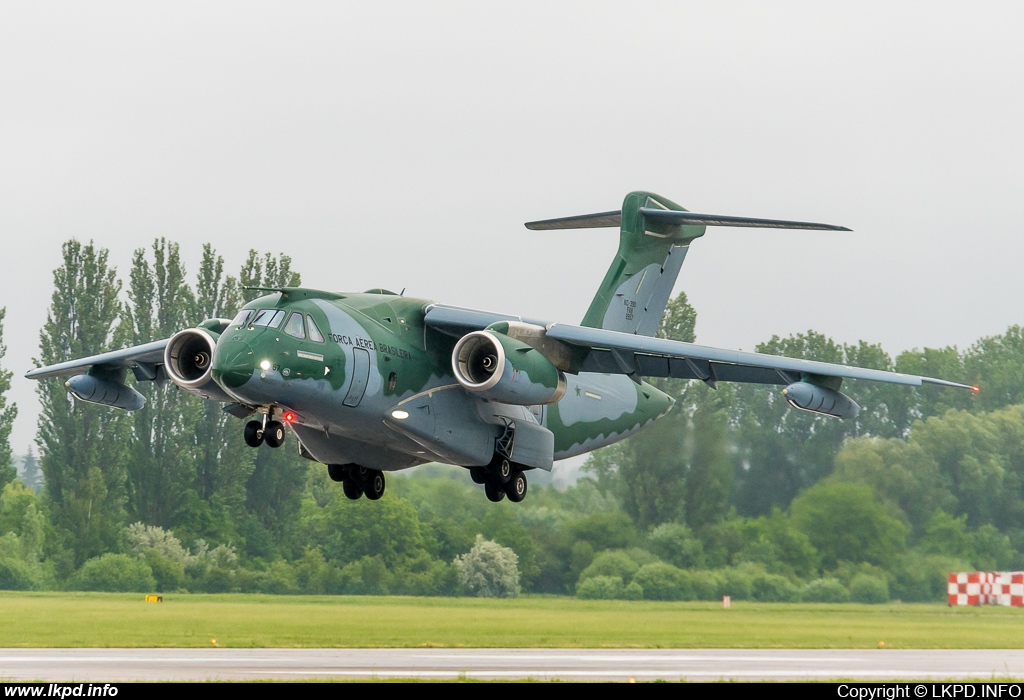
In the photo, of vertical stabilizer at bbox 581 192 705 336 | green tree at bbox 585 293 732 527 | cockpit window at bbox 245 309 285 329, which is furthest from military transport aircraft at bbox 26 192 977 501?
green tree at bbox 585 293 732 527

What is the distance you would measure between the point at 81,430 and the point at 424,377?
2149 centimetres

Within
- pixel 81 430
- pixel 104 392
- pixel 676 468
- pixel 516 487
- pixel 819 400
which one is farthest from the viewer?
pixel 81 430

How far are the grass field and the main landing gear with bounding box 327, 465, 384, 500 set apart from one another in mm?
2709

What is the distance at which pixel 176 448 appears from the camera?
37750mm

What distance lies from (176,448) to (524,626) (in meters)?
17.5

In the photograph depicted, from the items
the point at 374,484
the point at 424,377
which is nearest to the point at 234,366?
the point at 424,377

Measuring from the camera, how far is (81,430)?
122ft

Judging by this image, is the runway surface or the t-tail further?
the t-tail

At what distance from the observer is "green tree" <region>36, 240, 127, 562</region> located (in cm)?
3578

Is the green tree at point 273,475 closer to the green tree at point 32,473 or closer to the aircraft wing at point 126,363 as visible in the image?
the green tree at point 32,473

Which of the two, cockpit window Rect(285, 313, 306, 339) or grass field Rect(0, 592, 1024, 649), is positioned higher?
cockpit window Rect(285, 313, 306, 339)

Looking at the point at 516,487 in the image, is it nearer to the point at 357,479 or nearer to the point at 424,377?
the point at 424,377

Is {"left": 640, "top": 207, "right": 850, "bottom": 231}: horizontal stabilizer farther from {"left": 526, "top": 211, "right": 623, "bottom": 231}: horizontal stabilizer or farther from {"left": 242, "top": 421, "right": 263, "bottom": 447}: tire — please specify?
{"left": 242, "top": 421, "right": 263, "bottom": 447}: tire

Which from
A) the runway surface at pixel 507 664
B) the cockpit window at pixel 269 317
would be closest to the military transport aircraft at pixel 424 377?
the cockpit window at pixel 269 317
